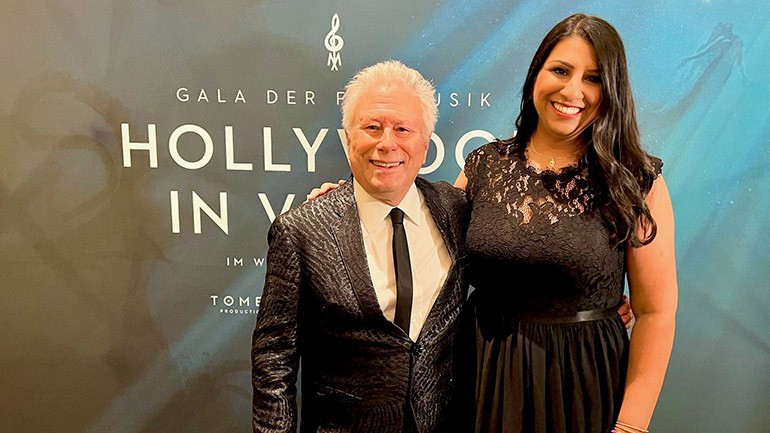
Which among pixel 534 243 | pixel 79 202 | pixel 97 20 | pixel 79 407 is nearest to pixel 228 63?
pixel 97 20

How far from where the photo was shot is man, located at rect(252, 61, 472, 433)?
4.61 ft

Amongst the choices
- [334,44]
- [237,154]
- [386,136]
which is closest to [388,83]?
[386,136]

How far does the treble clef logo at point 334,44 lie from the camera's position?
2.11m

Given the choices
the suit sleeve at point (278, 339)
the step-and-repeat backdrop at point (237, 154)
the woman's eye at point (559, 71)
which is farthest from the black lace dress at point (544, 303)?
the step-and-repeat backdrop at point (237, 154)

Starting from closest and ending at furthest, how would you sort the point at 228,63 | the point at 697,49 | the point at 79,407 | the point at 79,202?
the point at 697,49
the point at 228,63
the point at 79,202
the point at 79,407

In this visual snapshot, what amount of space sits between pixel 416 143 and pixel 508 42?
2.78 ft

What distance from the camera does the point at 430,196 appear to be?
1.57 m

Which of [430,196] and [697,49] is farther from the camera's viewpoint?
[697,49]

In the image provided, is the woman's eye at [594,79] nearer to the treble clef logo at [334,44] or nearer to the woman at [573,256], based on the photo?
the woman at [573,256]

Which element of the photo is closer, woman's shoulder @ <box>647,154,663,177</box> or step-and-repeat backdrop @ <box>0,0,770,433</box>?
woman's shoulder @ <box>647,154,663,177</box>

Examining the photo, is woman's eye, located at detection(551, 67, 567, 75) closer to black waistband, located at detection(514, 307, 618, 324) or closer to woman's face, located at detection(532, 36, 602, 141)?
woman's face, located at detection(532, 36, 602, 141)

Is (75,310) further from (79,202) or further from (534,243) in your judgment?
(534,243)

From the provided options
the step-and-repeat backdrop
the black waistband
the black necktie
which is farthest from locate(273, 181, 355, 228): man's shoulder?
the step-and-repeat backdrop

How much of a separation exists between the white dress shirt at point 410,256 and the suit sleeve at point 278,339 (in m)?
0.18
